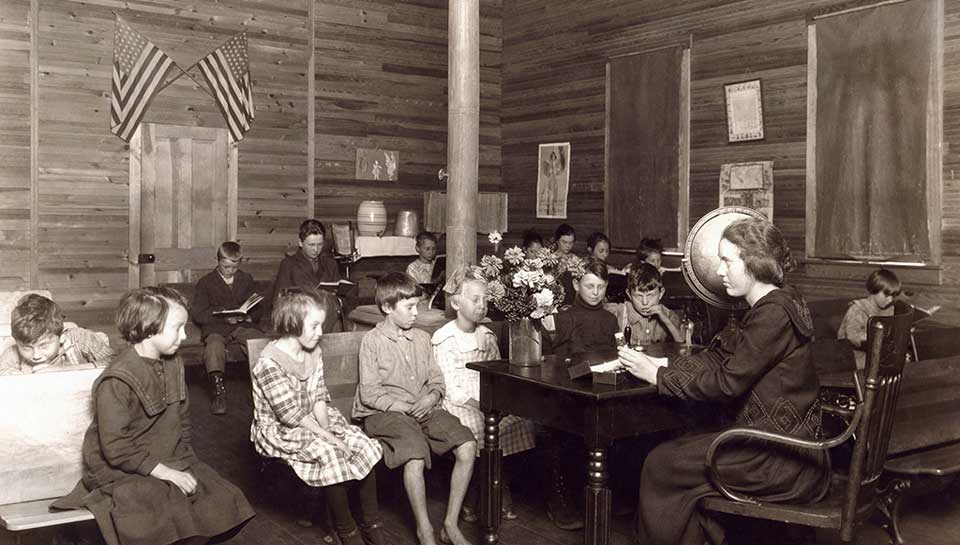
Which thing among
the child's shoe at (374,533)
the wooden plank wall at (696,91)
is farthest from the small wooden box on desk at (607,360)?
the wooden plank wall at (696,91)

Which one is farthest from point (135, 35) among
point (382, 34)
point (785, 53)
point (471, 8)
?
point (785, 53)

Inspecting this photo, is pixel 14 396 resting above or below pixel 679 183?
below

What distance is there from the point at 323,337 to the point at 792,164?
537 centimetres

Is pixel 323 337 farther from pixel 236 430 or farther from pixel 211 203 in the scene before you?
pixel 211 203

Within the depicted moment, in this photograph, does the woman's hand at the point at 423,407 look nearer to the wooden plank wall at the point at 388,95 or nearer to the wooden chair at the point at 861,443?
the wooden chair at the point at 861,443

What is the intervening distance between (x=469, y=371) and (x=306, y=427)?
109 cm

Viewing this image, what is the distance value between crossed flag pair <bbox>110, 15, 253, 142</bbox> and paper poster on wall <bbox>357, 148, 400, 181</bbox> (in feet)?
4.95

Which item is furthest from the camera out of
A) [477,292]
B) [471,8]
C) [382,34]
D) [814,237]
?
[382,34]

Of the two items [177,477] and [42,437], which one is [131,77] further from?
[177,477]

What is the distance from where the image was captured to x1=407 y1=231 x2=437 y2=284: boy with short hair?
9.65 meters

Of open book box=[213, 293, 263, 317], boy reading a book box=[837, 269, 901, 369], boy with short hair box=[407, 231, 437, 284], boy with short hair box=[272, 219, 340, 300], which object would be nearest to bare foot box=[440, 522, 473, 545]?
boy reading a book box=[837, 269, 901, 369]

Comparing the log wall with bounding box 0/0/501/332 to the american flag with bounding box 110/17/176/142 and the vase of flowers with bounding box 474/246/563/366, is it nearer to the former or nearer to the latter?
the american flag with bounding box 110/17/176/142

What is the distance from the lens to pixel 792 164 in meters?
8.51

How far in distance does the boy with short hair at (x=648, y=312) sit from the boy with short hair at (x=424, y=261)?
3788 millimetres
